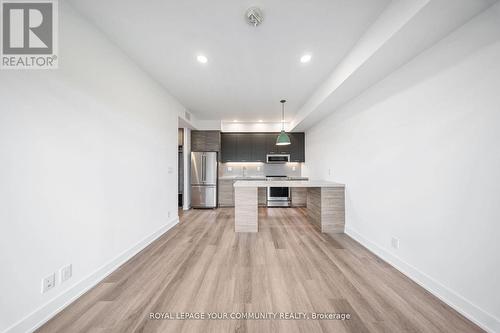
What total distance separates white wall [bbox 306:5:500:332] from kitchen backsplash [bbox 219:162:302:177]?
11.1 feet

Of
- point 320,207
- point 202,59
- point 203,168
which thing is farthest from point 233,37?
point 203,168

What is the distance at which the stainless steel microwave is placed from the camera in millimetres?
5594

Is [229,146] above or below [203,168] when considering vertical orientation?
above

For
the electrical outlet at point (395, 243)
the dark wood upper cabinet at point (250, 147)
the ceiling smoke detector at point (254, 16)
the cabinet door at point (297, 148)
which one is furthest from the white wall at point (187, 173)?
the electrical outlet at point (395, 243)

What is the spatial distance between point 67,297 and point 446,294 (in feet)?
11.3

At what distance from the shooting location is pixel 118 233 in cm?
209

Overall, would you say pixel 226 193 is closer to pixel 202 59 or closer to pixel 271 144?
pixel 271 144

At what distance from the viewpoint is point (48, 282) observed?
1351 mm

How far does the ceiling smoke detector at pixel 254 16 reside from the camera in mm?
1564

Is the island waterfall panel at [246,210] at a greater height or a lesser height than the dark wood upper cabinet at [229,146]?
lesser

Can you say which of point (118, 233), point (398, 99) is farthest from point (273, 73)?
point (118, 233)

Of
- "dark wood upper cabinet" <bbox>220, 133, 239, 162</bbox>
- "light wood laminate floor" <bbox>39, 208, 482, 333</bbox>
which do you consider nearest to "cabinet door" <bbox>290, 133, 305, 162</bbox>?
"dark wood upper cabinet" <bbox>220, 133, 239, 162</bbox>

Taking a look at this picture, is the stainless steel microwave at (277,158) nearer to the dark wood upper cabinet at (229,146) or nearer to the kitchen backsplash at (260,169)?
the kitchen backsplash at (260,169)

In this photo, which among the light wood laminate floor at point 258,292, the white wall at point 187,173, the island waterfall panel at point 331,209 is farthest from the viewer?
the white wall at point 187,173
